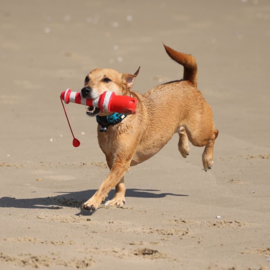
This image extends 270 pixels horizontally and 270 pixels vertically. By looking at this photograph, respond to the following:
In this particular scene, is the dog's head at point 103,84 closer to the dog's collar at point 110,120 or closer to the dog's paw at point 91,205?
the dog's collar at point 110,120

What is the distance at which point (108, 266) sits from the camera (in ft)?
14.9

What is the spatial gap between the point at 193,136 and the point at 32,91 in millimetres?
4820

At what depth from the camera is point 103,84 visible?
635cm

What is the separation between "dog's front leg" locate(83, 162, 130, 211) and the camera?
598cm

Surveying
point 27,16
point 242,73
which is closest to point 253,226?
point 242,73

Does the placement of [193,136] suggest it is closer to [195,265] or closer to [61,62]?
[195,265]

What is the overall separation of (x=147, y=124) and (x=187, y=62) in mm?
1060

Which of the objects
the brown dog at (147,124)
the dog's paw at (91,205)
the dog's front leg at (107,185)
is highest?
the brown dog at (147,124)

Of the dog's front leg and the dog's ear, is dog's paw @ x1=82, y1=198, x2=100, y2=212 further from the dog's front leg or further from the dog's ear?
the dog's ear

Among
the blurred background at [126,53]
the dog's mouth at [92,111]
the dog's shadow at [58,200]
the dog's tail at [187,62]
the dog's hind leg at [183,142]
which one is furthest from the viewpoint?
the blurred background at [126,53]

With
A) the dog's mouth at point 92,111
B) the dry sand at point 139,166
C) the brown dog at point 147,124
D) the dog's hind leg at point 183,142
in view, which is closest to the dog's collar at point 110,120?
the brown dog at point 147,124

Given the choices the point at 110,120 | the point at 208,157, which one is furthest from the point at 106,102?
the point at 208,157

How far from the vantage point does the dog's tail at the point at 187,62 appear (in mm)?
7395

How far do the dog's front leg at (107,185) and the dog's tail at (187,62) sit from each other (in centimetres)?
154
